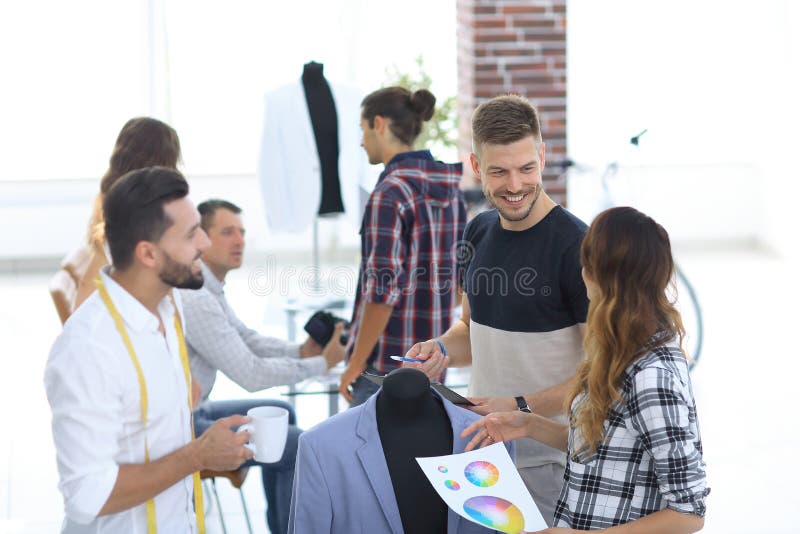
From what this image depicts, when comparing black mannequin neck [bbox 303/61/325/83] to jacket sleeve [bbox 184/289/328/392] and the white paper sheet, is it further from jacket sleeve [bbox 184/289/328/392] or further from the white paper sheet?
the white paper sheet

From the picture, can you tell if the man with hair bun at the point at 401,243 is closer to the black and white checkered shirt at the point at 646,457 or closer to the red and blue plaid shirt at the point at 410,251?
the red and blue plaid shirt at the point at 410,251

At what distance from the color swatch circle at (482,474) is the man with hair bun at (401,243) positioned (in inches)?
51.7

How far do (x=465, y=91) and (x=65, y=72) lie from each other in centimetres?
354

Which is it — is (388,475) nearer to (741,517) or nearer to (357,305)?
(357,305)

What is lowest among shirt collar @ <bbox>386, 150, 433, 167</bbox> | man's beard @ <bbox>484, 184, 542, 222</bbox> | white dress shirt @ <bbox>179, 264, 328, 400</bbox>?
white dress shirt @ <bbox>179, 264, 328, 400</bbox>

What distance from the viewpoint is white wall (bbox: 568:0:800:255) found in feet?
26.1

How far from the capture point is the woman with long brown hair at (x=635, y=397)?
5.00 ft

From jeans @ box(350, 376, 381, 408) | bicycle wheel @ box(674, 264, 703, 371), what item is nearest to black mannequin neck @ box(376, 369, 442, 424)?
jeans @ box(350, 376, 381, 408)

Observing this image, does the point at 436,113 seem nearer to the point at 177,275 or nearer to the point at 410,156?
the point at 410,156

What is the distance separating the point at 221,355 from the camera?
3010 mm

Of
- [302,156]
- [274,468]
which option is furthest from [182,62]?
[274,468]

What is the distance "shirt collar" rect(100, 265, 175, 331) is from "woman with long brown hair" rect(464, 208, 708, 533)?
84 centimetres

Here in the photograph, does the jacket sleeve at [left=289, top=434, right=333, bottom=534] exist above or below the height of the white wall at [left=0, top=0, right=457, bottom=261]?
below

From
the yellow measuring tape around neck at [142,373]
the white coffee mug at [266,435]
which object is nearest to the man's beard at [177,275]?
the yellow measuring tape around neck at [142,373]
